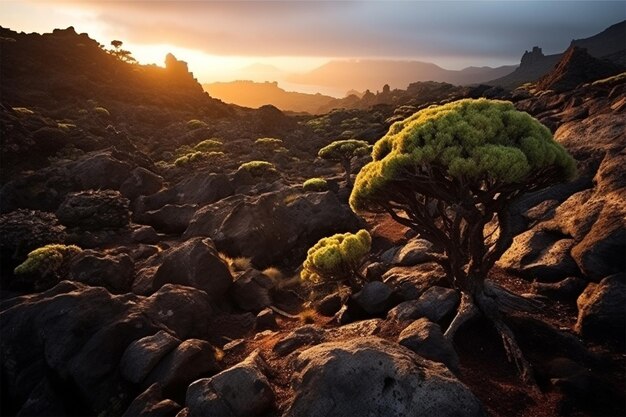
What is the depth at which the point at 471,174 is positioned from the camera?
10.6 metres

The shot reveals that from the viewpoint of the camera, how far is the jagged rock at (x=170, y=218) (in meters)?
27.8

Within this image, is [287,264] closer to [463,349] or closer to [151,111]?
[463,349]

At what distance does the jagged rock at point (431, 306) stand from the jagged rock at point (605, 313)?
3614 millimetres

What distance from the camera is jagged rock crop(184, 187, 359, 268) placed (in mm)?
23125

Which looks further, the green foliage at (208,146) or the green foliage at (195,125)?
the green foliage at (195,125)

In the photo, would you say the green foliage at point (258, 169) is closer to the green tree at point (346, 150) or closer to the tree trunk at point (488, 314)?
the green tree at point (346, 150)

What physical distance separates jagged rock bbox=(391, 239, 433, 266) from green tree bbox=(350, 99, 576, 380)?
419 cm

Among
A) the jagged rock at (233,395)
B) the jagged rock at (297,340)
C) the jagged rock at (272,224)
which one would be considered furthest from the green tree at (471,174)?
the jagged rock at (272,224)

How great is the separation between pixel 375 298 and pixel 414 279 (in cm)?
189

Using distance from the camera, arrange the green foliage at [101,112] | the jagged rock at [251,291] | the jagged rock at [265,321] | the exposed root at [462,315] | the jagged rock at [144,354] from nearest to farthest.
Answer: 1. the jagged rock at [144,354]
2. the exposed root at [462,315]
3. the jagged rock at [265,321]
4. the jagged rock at [251,291]
5. the green foliage at [101,112]

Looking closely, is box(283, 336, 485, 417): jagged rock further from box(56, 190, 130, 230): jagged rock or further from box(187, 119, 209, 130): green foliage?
box(187, 119, 209, 130): green foliage

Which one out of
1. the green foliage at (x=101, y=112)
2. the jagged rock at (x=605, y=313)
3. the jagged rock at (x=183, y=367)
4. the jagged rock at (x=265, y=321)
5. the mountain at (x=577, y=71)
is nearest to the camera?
the jagged rock at (x=183, y=367)

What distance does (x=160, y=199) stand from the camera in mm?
32375

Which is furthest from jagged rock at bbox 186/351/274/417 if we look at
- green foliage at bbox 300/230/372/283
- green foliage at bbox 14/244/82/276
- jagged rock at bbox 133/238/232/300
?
green foliage at bbox 14/244/82/276
